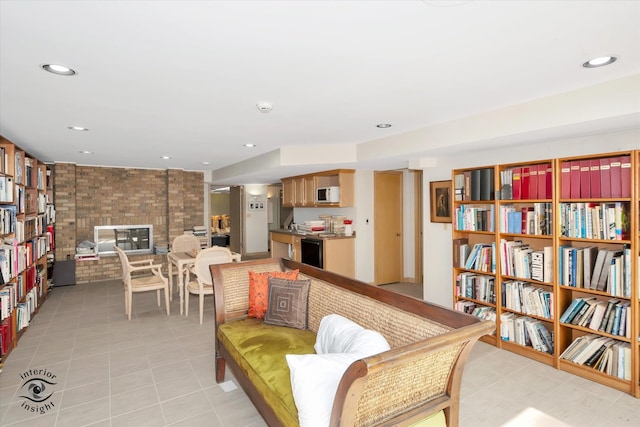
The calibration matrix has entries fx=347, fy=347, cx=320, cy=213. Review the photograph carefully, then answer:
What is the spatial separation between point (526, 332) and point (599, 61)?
2.50 m

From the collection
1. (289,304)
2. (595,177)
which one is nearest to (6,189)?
(289,304)

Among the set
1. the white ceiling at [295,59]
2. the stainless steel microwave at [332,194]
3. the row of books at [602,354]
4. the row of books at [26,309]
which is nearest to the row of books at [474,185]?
the white ceiling at [295,59]

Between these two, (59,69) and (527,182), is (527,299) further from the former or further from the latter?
(59,69)

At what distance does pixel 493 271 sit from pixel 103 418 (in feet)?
12.0

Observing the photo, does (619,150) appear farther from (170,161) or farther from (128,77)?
(170,161)

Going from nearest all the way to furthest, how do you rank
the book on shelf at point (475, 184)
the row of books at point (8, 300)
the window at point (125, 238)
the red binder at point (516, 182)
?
the row of books at point (8, 300) < the red binder at point (516, 182) < the book on shelf at point (475, 184) < the window at point (125, 238)

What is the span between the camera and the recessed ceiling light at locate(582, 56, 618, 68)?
2016 millimetres

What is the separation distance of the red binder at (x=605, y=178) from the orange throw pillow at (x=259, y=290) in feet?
8.68

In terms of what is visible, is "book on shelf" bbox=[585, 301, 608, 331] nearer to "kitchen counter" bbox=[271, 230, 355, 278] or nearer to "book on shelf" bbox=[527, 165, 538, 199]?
"book on shelf" bbox=[527, 165, 538, 199]

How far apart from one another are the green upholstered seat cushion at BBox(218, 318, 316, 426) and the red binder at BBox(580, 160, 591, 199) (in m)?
2.57

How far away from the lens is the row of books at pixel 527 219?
10.6ft

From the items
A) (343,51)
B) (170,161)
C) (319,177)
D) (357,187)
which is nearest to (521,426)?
(343,51)

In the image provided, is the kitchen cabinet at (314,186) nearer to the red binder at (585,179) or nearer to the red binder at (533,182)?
the red binder at (533,182)

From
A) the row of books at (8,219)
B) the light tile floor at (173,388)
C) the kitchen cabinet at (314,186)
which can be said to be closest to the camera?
the light tile floor at (173,388)
